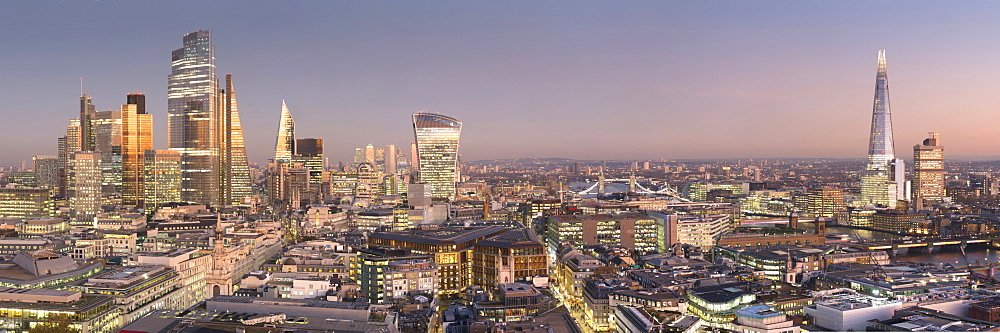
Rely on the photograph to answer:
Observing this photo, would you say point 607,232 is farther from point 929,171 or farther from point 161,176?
point 929,171

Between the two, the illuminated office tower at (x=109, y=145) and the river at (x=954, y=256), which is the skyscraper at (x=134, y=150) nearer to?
the illuminated office tower at (x=109, y=145)

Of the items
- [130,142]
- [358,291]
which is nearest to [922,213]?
[358,291]

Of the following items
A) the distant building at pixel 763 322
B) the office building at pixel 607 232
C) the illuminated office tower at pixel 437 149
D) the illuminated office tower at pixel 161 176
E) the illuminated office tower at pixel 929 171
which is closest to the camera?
the distant building at pixel 763 322

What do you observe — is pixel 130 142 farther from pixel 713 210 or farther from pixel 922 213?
pixel 922 213

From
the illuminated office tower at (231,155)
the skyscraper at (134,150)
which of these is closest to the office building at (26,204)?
the skyscraper at (134,150)

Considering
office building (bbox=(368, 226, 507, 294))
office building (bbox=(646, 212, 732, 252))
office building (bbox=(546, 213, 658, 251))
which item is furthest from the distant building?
office building (bbox=(546, 213, 658, 251))

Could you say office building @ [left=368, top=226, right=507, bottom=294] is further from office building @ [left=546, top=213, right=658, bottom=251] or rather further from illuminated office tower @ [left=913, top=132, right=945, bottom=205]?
illuminated office tower @ [left=913, top=132, right=945, bottom=205]

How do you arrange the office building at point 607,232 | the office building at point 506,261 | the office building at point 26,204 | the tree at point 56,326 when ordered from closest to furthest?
the tree at point 56,326 < the office building at point 506,261 < the office building at point 607,232 < the office building at point 26,204
